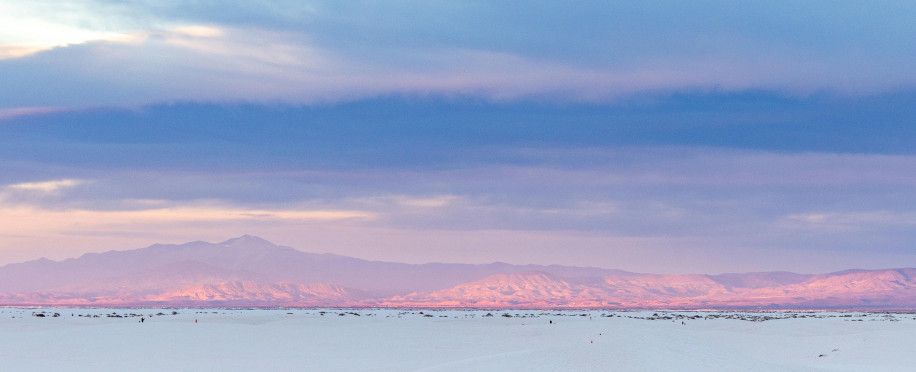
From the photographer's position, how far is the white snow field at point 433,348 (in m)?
38.8

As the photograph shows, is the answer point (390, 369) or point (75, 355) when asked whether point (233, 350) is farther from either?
point (390, 369)

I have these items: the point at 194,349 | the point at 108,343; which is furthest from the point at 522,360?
the point at 108,343

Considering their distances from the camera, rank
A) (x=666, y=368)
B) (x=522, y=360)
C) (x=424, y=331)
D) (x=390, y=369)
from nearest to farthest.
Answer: (x=666, y=368) → (x=522, y=360) → (x=390, y=369) → (x=424, y=331)

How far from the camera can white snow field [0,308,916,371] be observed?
38812 mm

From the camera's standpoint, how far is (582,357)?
123 ft

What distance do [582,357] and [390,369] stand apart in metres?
9.13

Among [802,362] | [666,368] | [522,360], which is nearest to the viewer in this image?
[666,368]

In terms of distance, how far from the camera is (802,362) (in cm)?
4819

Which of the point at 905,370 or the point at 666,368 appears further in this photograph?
the point at 905,370

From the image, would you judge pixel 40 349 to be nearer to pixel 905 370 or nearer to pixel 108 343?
pixel 108 343

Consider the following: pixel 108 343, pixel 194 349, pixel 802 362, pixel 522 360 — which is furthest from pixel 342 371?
pixel 802 362

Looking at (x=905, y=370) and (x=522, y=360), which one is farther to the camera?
(x=905, y=370)

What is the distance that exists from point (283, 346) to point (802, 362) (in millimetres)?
26813

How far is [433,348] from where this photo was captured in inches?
2141
